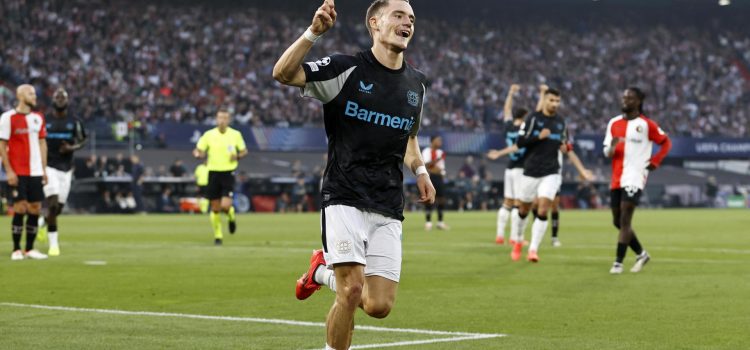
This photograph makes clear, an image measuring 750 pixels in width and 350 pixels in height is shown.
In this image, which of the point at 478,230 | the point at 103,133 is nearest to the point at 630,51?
the point at 103,133

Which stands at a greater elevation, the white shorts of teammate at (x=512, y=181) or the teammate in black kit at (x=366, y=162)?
the teammate in black kit at (x=366, y=162)

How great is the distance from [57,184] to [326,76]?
41.6 ft

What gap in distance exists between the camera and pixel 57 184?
18.2 meters

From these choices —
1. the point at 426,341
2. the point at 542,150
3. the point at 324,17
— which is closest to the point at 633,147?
the point at 542,150

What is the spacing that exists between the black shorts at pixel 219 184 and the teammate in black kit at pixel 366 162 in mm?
15247

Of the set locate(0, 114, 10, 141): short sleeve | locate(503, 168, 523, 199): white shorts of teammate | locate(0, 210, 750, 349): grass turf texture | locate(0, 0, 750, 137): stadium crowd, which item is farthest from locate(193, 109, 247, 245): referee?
locate(0, 0, 750, 137): stadium crowd

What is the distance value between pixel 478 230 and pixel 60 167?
12.1 meters

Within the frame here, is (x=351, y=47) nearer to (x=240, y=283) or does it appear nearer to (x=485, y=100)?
(x=485, y=100)

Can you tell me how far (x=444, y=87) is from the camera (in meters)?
58.6

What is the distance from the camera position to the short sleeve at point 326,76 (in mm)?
6383

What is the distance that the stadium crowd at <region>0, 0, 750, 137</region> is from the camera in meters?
47.4

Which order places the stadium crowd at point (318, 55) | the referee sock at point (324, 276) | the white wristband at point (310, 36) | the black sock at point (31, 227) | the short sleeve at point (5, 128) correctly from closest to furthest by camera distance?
the white wristband at point (310, 36) → the referee sock at point (324, 276) → the short sleeve at point (5, 128) → the black sock at point (31, 227) → the stadium crowd at point (318, 55)

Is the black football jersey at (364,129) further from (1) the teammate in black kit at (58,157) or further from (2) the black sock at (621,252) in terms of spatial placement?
(1) the teammate in black kit at (58,157)

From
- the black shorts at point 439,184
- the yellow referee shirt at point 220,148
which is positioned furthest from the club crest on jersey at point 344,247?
the black shorts at point 439,184
